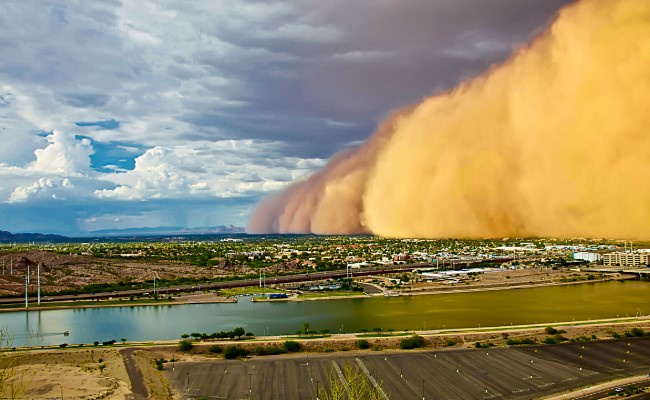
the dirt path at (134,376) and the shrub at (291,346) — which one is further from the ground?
the shrub at (291,346)

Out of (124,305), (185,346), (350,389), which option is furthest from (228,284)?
(350,389)

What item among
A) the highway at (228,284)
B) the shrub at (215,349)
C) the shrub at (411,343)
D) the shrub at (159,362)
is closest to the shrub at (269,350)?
the shrub at (215,349)

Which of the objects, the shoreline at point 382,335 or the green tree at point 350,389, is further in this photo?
the shoreline at point 382,335

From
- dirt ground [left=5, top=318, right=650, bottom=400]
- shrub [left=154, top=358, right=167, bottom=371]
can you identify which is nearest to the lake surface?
dirt ground [left=5, top=318, right=650, bottom=400]

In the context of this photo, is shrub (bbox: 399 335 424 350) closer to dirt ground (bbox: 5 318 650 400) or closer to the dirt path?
dirt ground (bbox: 5 318 650 400)

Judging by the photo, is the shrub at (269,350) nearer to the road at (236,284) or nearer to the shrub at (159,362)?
the shrub at (159,362)

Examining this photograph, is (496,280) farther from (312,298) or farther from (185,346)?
(185,346)

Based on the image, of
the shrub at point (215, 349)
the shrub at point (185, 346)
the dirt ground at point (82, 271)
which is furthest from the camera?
the dirt ground at point (82, 271)
